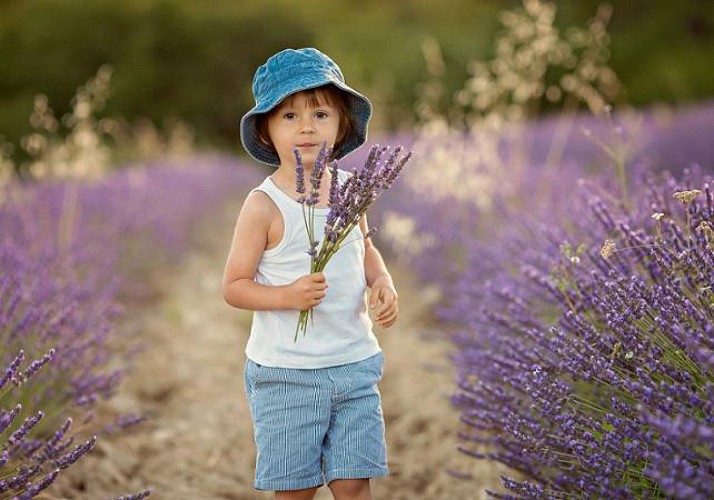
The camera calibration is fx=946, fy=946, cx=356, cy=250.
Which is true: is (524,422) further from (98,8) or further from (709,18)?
(98,8)

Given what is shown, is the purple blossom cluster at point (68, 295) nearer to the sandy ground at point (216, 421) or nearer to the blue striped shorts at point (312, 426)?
the sandy ground at point (216, 421)

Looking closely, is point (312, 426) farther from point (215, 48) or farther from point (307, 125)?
point (215, 48)

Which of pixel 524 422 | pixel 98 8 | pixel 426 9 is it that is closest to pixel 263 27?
pixel 98 8

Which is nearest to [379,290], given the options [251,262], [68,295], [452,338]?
[251,262]

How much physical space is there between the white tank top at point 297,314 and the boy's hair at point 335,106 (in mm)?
191

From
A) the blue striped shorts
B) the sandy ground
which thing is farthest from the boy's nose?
the sandy ground

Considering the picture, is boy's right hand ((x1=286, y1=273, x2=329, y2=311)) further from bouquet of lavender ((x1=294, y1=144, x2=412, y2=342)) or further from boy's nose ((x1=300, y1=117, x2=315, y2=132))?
boy's nose ((x1=300, y1=117, x2=315, y2=132))

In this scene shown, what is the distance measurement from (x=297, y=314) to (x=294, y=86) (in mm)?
535

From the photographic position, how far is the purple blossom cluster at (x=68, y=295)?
→ 229 centimetres

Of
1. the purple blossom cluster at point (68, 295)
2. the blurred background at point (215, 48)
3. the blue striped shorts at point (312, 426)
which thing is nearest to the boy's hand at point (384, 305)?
the blue striped shorts at point (312, 426)

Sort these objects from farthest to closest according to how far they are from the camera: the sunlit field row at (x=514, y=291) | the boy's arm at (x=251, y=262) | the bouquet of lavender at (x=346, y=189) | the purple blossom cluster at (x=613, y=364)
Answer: the boy's arm at (x=251, y=262) < the bouquet of lavender at (x=346, y=189) < the sunlit field row at (x=514, y=291) < the purple blossom cluster at (x=613, y=364)

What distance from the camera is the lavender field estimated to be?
1945 millimetres

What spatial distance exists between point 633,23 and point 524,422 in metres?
18.7

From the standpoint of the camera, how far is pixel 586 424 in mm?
2014
